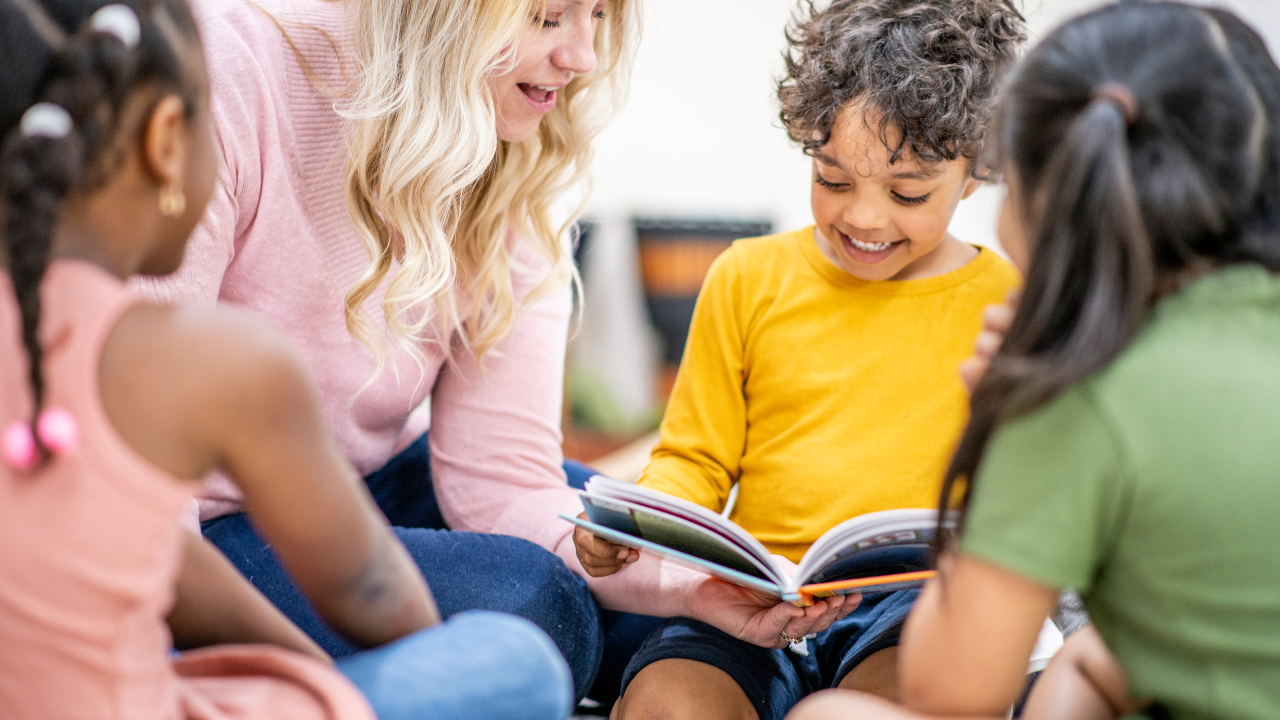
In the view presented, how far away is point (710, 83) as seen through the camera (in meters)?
3.16

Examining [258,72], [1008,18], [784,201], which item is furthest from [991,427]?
[784,201]

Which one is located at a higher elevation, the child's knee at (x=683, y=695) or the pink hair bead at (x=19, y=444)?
the pink hair bead at (x=19, y=444)

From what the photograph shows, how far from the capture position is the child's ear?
2.27 feet

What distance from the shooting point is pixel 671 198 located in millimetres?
3092

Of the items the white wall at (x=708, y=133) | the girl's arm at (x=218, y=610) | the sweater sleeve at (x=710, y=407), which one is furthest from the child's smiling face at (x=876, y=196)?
the white wall at (x=708, y=133)

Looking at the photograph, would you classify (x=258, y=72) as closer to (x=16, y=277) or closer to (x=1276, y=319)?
(x=16, y=277)

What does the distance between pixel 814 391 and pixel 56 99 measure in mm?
955

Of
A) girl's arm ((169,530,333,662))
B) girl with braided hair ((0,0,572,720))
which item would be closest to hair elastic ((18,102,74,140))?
girl with braided hair ((0,0,572,720))

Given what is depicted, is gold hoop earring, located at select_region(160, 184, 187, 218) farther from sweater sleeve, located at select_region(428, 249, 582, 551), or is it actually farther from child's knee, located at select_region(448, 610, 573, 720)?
sweater sleeve, located at select_region(428, 249, 582, 551)

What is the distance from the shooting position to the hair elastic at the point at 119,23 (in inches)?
26.4

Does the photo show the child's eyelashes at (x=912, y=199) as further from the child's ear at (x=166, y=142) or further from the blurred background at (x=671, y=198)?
the blurred background at (x=671, y=198)

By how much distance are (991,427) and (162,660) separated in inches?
24.5

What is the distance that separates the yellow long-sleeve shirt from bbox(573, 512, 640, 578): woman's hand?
0.13m

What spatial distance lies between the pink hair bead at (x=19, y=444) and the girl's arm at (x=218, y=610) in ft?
0.77
